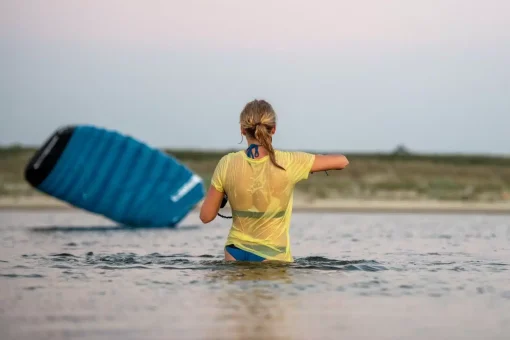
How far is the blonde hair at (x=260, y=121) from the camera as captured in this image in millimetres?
7656

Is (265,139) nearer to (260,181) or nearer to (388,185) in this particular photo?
(260,181)

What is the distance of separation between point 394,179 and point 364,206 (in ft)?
25.8

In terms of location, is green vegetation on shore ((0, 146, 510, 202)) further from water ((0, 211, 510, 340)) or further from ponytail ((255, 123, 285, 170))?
ponytail ((255, 123, 285, 170))

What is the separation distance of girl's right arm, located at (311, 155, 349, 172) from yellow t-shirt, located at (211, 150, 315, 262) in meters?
0.05

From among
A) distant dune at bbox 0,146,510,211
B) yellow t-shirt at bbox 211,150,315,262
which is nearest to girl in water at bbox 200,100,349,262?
yellow t-shirt at bbox 211,150,315,262

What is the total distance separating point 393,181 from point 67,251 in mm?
25005

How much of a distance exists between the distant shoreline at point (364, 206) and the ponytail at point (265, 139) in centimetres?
1855

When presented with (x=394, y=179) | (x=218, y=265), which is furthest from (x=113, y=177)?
(x=394, y=179)

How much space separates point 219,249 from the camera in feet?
42.2

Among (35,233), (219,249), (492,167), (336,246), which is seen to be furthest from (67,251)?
(492,167)

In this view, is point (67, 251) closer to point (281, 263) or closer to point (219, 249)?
point (219, 249)

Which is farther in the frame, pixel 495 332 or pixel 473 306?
pixel 473 306

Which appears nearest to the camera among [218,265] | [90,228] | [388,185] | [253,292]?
[253,292]

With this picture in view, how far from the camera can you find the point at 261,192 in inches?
310
